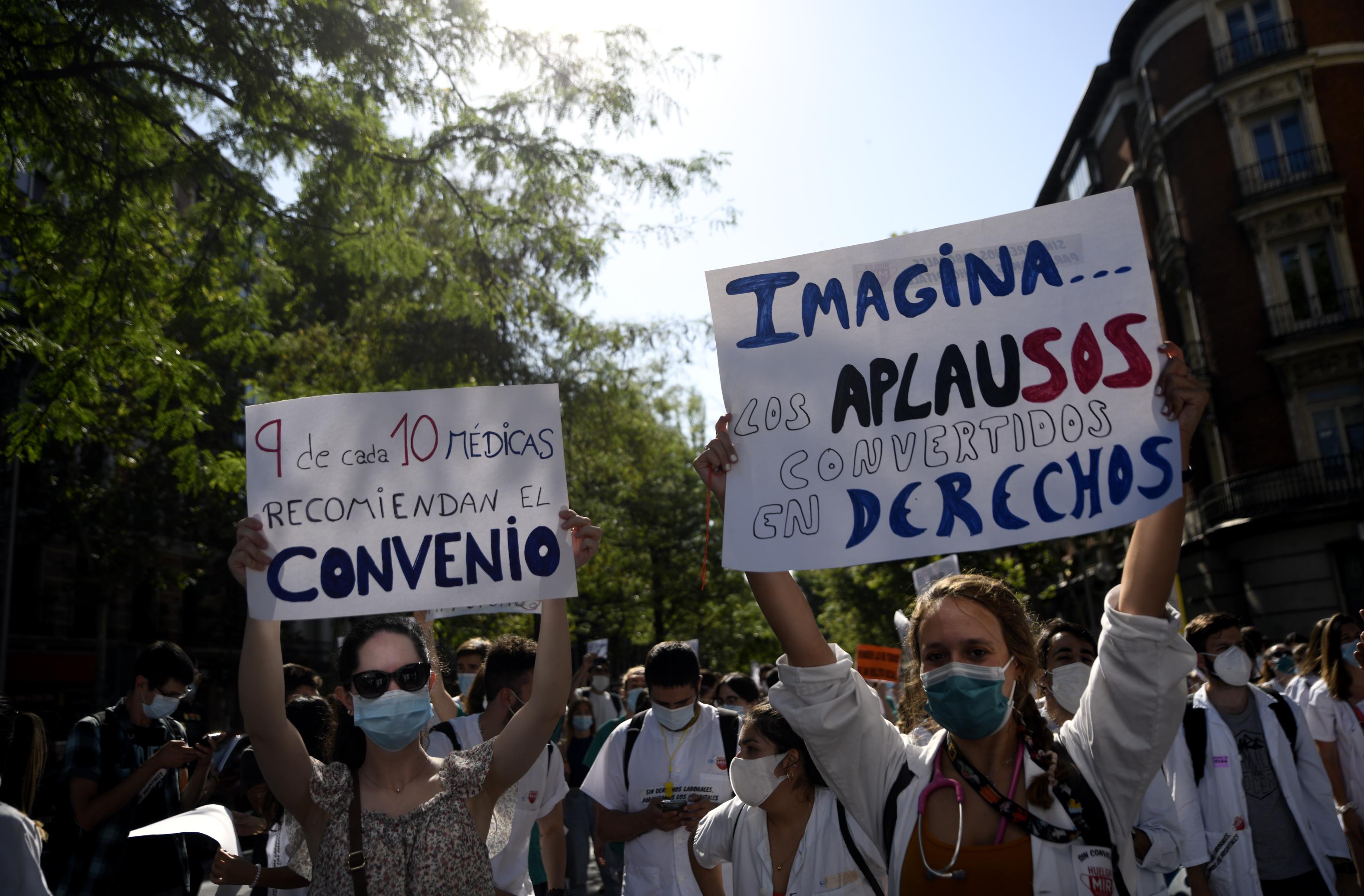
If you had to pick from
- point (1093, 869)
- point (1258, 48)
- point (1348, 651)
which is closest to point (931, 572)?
point (1348, 651)

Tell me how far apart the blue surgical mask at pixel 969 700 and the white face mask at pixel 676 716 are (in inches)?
112

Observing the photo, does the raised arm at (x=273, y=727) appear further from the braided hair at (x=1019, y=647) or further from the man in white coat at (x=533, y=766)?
the braided hair at (x=1019, y=647)

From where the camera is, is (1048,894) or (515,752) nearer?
(1048,894)

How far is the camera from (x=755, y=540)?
2941 millimetres

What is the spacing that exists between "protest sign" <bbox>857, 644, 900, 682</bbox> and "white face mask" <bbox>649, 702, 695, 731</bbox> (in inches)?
215

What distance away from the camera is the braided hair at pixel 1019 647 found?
255 cm

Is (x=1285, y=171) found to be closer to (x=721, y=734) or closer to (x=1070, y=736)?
(x=721, y=734)

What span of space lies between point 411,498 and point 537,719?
88 centimetres

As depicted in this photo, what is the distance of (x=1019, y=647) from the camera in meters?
2.83

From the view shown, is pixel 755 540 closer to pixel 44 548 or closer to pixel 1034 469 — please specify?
pixel 1034 469

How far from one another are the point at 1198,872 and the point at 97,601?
27340mm

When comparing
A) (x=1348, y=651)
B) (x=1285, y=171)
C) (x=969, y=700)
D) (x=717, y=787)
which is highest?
(x=1285, y=171)

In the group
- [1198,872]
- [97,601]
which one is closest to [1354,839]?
[1198,872]

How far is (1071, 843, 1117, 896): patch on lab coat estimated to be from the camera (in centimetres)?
240
